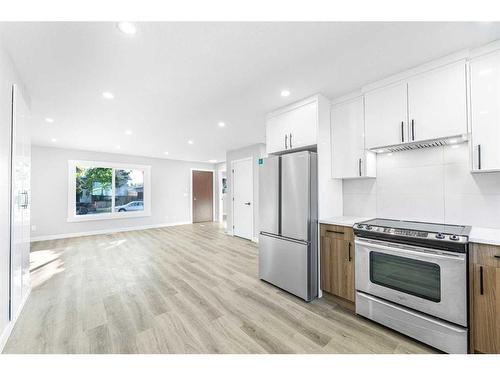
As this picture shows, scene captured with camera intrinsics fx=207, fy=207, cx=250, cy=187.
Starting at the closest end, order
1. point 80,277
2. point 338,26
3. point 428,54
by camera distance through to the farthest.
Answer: point 338,26, point 428,54, point 80,277

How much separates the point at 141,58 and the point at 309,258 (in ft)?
8.79

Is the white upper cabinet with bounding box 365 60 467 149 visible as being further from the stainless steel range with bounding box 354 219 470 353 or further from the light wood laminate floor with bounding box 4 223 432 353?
the light wood laminate floor with bounding box 4 223 432 353

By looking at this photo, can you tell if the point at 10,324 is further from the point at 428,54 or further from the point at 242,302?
the point at 428,54

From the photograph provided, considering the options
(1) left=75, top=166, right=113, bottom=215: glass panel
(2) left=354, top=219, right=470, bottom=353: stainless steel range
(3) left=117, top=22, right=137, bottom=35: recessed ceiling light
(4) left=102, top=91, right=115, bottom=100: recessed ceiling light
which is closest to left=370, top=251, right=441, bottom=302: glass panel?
(2) left=354, top=219, right=470, bottom=353: stainless steel range

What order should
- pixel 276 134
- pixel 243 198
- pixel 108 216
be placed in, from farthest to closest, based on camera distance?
pixel 108 216, pixel 243 198, pixel 276 134

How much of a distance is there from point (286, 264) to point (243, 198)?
316cm

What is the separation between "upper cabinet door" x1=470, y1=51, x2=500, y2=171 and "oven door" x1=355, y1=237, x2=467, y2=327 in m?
0.86

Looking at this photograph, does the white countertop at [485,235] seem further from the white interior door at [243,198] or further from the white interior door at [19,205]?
the white interior door at [243,198]

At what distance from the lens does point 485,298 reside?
1485mm

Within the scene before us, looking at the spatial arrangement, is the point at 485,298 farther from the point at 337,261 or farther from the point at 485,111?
the point at 485,111

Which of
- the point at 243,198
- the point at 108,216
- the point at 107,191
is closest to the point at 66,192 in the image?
the point at 107,191

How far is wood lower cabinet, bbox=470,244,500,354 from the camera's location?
145 cm
